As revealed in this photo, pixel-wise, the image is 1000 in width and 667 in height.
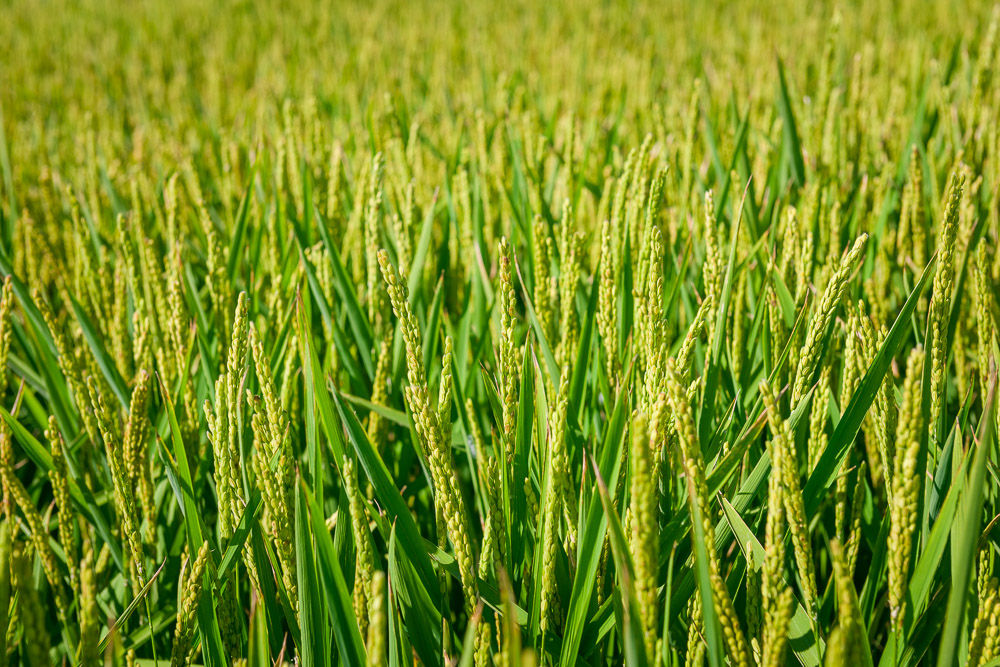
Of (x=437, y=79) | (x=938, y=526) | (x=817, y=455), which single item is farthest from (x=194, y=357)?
(x=437, y=79)

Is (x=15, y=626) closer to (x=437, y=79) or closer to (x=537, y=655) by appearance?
(x=537, y=655)

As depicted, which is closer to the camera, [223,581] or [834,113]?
[223,581]

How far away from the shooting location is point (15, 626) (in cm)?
73

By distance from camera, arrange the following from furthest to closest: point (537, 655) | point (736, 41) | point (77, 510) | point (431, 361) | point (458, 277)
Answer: point (736, 41), point (458, 277), point (431, 361), point (77, 510), point (537, 655)

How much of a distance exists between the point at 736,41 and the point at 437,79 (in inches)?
58.7

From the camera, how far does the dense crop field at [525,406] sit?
22.6 inches

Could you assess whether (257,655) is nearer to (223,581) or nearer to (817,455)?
(223,581)

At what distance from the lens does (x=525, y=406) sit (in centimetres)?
76

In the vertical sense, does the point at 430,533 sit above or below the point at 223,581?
below

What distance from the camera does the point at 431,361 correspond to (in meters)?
1.05

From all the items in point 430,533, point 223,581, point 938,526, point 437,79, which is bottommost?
point 430,533

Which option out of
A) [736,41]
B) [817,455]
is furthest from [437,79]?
[817,455]

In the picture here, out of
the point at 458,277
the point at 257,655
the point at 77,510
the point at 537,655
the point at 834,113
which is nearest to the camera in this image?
the point at 257,655

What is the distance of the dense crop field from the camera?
22.6 inches
